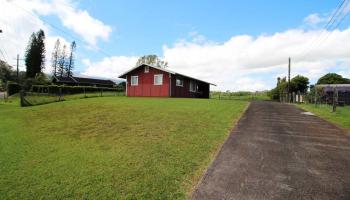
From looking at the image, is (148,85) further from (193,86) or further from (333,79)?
(333,79)

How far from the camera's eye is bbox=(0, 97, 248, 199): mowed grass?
13.2 ft

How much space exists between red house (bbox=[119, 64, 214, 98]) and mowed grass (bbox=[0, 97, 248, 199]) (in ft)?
55.5

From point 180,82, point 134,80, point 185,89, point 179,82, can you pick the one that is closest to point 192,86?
point 185,89

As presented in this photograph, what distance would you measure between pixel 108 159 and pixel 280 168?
3.68m

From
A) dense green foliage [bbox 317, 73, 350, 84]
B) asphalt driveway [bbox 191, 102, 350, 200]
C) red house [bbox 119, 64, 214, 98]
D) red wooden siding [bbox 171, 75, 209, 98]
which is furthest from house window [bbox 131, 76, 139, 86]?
dense green foliage [bbox 317, 73, 350, 84]

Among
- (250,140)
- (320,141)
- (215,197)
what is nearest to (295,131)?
(320,141)

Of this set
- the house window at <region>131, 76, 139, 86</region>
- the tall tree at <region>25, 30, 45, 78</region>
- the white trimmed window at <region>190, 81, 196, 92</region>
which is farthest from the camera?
the tall tree at <region>25, 30, 45, 78</region>

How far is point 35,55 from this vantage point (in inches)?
2486

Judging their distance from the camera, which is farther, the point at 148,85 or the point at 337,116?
the point at 148,85

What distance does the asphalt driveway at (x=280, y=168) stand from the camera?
3.83 m

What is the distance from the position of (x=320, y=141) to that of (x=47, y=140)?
8128mm

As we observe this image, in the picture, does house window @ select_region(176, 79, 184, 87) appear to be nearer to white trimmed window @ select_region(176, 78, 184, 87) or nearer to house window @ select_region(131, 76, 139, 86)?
white trimmed window @ select_region(176, 78, 184, 87)

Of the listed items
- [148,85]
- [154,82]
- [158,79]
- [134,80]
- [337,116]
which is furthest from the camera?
[134,80]

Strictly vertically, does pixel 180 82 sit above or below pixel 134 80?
below
